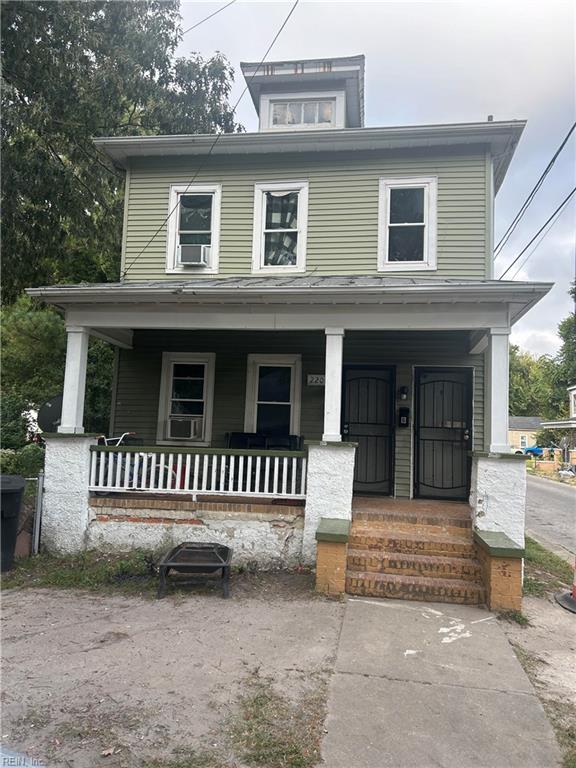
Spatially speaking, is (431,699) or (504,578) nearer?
A: (431,699)

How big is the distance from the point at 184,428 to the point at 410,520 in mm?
4070

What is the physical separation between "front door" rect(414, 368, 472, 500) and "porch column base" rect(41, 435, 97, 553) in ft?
15.7

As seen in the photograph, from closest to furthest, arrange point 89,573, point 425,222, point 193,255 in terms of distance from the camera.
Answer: point 89,573, point 425,222, point 193,255

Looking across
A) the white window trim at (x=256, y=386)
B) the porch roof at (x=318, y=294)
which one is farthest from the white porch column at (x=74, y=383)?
the white window trim at (x=256, y=386)

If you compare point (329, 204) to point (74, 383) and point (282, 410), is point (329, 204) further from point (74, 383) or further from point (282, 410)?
point (74, 383)

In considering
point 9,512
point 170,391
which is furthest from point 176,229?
point 9,512

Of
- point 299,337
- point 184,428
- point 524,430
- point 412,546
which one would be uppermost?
point 299,337

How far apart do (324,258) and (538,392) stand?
2286 inches

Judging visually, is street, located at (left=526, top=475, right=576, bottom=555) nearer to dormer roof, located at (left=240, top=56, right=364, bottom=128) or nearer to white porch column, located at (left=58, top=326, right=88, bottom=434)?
white porch column, located at (left=58, top=326, right=88, bottom=434)

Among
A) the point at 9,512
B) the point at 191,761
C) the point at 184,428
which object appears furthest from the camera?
the point at 184,428

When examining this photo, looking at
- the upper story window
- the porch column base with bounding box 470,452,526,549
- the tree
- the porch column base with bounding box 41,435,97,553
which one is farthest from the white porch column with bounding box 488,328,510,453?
the tree

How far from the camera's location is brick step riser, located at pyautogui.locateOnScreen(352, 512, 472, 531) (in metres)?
5.84

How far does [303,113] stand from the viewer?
879cm

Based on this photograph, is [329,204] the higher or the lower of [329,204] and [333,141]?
the lower
